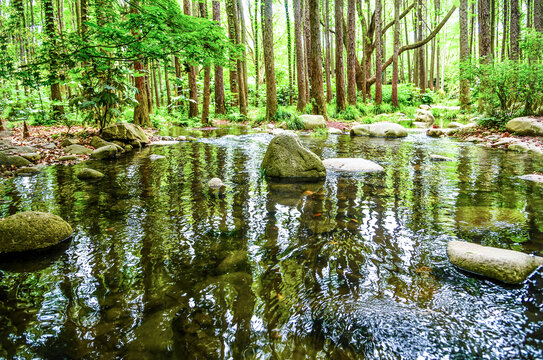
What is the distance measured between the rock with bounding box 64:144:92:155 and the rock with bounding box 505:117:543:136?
12.3 metres

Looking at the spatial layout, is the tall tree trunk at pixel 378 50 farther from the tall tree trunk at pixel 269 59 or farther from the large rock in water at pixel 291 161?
the large rock in water at pixel 291 161

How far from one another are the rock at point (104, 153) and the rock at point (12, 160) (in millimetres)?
1406

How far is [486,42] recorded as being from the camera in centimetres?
1303

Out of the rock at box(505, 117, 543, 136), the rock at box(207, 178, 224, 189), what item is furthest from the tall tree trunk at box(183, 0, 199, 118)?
the rock at box(505, 117, 543, 136)

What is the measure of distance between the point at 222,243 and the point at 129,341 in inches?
54.1

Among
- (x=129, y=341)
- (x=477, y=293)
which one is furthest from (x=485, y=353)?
(x=129, y=341)

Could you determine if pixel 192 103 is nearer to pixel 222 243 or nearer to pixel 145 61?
pixel 145 61

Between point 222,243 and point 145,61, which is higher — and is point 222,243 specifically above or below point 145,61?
below

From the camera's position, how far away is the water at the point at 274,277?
71.4 inches

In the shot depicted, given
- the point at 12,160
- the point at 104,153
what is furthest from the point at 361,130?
the point at 12,160

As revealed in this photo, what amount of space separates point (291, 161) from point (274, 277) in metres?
3.47

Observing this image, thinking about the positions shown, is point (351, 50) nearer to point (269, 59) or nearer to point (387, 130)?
point (269, 59)

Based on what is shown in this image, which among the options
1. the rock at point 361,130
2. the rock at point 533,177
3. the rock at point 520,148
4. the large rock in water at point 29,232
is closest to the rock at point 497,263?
the rock at point 533,177

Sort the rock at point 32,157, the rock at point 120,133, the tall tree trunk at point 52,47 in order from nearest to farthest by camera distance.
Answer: the tall tree trunk at point 52,47 → the rock at point 32,157 → the rock at point 120,133
